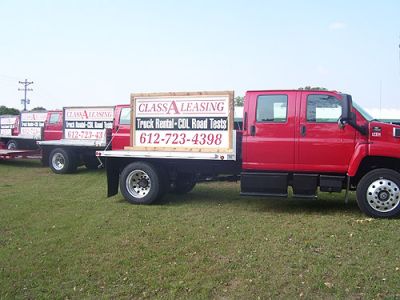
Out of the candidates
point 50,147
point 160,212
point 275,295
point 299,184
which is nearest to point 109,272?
point 275,295

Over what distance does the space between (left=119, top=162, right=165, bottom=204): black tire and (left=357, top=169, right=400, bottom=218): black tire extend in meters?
3.74

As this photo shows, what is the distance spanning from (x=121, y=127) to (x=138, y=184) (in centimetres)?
539

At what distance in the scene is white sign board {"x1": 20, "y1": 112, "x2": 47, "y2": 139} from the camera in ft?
71.3

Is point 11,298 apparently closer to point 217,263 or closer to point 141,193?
point 217,263

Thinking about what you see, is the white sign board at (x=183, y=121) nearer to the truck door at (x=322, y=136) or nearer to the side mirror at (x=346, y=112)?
the truck door at (x=322, y=136)

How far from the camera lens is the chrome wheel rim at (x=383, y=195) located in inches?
299

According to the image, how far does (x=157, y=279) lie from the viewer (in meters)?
5.10

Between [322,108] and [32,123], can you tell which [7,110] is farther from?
[322,108]

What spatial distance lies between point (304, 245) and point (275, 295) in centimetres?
161

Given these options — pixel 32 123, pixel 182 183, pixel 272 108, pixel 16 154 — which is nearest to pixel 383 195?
pixel 272 108

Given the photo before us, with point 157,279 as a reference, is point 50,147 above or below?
above

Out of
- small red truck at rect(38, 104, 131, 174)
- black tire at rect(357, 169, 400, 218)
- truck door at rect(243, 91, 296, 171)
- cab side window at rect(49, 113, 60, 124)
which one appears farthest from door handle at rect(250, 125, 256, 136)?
cab side window at rect(49, 113, 60, 124)

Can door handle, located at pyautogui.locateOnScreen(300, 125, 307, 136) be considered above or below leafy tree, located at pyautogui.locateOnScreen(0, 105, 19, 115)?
below

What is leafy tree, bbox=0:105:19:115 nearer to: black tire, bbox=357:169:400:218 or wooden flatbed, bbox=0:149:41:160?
wooden flatbed, bbox=0:149:41:160
